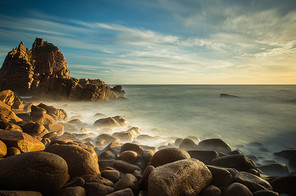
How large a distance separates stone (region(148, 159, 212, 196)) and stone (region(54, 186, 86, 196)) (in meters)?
0.96

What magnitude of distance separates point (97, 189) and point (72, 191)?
1.17ft

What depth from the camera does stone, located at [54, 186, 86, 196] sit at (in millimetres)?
2168

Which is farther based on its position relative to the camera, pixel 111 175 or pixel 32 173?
pixel 111 175

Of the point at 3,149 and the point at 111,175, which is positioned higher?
the point at 3,149

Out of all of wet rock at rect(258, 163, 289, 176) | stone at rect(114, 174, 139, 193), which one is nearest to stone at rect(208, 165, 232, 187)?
stone at rect(114, 174, 139, 193)

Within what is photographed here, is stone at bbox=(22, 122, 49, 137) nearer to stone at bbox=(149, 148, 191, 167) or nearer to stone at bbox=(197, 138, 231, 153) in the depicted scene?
stone at bbox=(149, 148, 191, 167)

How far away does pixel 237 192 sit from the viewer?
8.00 feet

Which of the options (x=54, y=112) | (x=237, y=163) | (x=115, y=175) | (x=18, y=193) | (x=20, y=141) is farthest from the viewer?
(x=54, y=112)

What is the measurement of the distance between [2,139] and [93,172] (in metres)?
1.93

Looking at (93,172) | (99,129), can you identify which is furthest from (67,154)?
(99,129)

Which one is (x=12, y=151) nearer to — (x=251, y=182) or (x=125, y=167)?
(x=125, y=167)

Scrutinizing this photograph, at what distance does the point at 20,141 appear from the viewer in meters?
3.11

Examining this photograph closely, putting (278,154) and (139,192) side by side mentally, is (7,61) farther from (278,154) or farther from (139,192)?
(278,154)

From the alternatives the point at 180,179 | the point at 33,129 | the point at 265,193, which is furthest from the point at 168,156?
the point at 33,129
